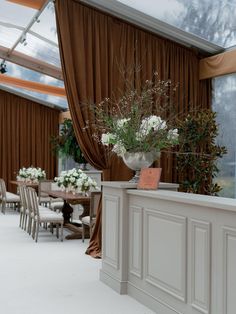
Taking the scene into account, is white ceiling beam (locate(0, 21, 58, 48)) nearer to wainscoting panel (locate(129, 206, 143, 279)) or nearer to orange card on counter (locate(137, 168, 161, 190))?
orange card on counter (locate(137, 168, 161, 190))

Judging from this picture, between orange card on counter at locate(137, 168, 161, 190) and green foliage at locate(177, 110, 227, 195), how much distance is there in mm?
2526

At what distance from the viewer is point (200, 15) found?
681cm

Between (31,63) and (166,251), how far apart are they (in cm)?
783

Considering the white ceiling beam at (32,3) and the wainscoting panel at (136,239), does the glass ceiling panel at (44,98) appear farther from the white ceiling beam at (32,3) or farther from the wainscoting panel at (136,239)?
the wainscoting panel at (136,239)

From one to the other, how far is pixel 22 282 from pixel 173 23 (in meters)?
3.91

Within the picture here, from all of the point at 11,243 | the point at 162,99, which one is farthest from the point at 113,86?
the point at 11,243

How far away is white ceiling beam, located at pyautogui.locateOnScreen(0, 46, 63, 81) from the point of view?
10969mm

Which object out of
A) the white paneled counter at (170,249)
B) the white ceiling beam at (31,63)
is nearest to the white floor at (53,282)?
the white paneled counter at (170,249)

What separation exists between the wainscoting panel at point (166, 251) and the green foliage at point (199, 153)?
2912mm

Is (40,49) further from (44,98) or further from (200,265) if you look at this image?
(200,265)

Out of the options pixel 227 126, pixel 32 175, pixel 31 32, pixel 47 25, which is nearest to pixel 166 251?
pixel 227 126

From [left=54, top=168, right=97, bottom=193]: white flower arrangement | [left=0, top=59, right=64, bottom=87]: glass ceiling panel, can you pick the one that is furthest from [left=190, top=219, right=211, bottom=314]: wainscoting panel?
[left=0, top=59, right=64, bottom=87]: glass ceiling panel

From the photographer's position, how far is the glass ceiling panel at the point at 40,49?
9.55 m

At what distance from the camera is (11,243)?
797 cm
